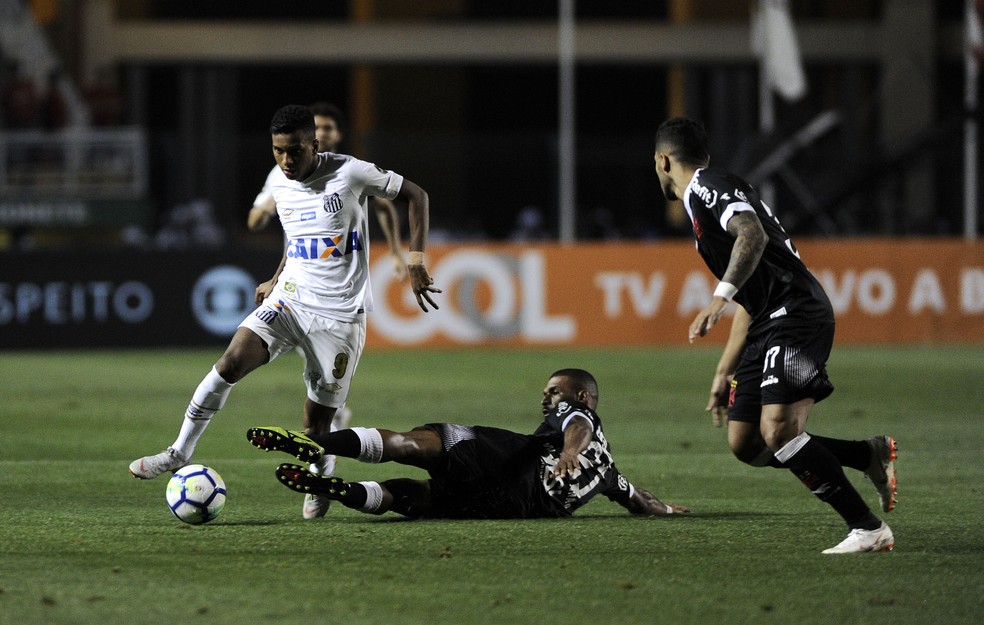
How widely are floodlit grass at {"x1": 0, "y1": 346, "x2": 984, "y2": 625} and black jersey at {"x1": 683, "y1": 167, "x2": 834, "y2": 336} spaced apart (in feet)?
3.50

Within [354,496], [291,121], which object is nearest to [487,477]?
[354,496]

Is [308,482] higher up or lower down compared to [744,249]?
lower down

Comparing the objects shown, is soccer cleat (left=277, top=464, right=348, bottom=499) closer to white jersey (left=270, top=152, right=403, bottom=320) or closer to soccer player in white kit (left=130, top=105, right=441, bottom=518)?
soccer player in white kit (left=130, top=105, right=441, bottom=518)

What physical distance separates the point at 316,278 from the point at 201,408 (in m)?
0.93

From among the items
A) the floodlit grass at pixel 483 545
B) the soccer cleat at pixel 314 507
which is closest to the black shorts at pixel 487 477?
the floodlit grass at pixel 483 545

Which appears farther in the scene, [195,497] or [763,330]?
[195,497]

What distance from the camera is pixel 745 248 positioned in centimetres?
655

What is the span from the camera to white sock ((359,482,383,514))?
24.1ft

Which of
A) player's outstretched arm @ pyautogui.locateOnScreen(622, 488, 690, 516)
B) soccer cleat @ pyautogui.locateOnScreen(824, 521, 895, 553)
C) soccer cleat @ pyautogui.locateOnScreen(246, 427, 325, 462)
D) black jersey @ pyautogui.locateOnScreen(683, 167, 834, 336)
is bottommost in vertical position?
player's outstretched arm @ pyautogui.locateOnScreen(622, 488, 690, 516)

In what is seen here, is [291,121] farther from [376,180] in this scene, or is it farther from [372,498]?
[372,498]

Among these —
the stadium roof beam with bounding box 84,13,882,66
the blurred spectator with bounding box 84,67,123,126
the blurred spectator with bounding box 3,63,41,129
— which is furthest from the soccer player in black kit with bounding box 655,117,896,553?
the stadium roof beam with bounding box 84,13,882,66

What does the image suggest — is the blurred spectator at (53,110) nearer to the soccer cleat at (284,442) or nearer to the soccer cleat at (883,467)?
the soccer cleat at (284,442)

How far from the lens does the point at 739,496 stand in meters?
8.81

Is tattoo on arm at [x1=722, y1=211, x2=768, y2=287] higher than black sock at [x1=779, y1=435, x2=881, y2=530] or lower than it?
higher
